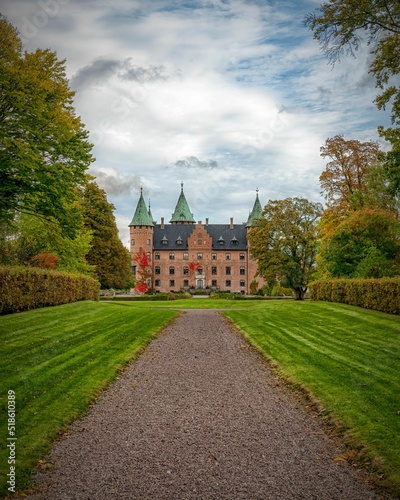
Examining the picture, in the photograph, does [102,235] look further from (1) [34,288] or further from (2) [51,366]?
(2) [51,366]

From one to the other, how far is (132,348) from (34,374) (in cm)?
422

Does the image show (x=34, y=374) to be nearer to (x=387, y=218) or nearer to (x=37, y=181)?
(x=37, y=181)

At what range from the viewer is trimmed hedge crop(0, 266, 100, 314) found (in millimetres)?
16861

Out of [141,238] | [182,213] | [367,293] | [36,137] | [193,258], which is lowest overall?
[367,293]

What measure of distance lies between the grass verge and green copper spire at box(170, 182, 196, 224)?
71.9 meters

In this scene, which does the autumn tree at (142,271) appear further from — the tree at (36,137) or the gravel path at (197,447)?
the gravel path at (197,447)

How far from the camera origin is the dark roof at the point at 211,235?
83.2 metres

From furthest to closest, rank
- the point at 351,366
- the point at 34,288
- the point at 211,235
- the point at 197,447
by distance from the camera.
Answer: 1. the point at 211,235
2. the point at 34,288
3. the point at 351,366
4. the point at 197,447

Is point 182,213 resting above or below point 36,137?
above

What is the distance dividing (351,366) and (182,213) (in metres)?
82.4

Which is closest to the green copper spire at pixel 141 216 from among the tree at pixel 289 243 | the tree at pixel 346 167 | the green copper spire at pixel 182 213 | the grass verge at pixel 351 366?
the green copper spire at pixel 182 213

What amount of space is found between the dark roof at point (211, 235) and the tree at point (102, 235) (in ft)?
120

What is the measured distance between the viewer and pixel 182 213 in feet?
300

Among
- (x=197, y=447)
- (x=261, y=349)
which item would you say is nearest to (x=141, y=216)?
(x=261, y=349)
